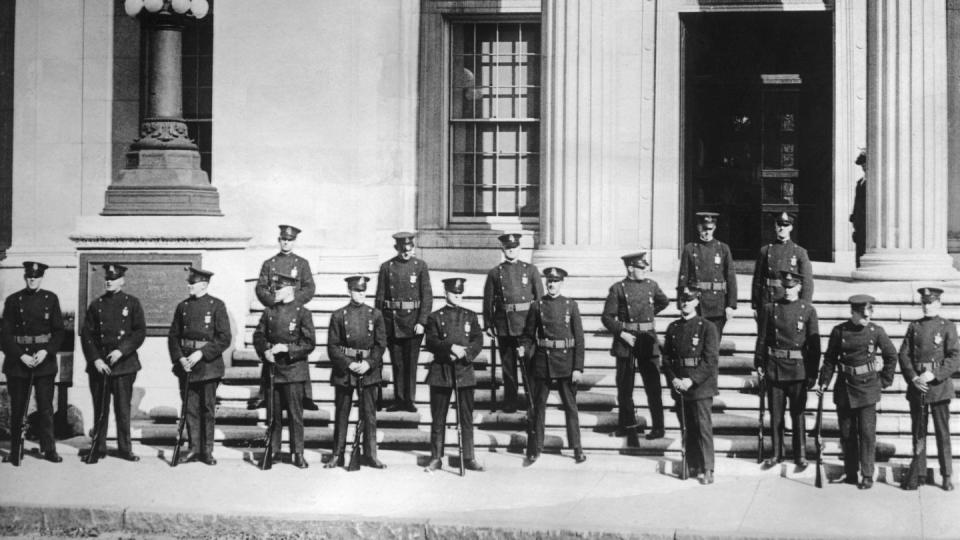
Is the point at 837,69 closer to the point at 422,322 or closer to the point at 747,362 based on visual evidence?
the point at 747,362

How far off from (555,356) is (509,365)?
90 cm

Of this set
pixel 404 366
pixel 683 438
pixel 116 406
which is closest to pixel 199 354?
pixel 116 406

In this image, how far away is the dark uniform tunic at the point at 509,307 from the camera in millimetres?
12711

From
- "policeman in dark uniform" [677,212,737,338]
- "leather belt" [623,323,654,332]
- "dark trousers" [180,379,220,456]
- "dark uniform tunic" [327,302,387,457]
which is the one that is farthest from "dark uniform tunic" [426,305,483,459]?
"policeman in dark uniform" [677,212,737,338]

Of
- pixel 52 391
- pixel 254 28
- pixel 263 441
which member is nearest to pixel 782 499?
pixel 263 441

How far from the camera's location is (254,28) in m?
17.0

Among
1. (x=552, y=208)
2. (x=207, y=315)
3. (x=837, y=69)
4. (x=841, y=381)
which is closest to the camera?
(x=841, y=381)

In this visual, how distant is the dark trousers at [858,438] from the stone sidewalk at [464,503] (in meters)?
0.21

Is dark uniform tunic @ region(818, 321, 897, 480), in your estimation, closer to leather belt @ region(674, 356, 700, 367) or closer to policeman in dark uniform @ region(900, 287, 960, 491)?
policeman in dark uniform @ region(900, 287, 960, 491)

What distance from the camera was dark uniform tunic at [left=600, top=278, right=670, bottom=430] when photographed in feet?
39.7

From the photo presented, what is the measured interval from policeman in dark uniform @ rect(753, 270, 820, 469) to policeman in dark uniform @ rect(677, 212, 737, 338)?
1.45 meters

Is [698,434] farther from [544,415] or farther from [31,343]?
[31,343]

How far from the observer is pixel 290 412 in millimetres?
11789

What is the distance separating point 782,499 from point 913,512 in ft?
3.29
